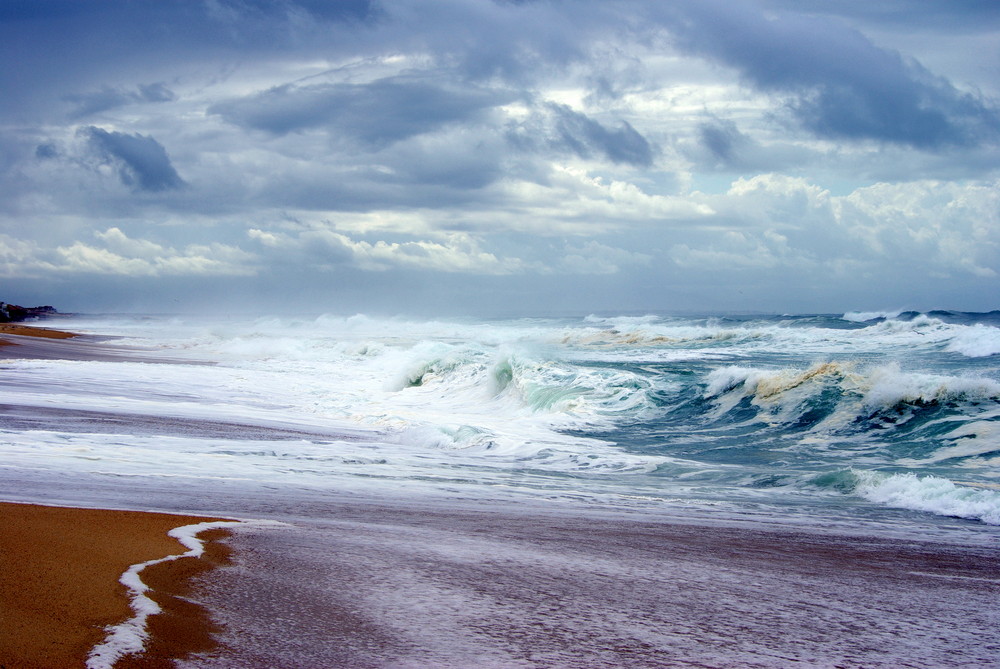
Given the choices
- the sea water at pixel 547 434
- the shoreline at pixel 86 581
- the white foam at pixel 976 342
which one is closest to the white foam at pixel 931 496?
the sea water at pixel 547 434

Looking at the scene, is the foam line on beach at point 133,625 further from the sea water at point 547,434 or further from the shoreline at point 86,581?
the sea water at point 547,434

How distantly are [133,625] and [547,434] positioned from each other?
37.7 ft

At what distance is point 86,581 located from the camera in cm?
424

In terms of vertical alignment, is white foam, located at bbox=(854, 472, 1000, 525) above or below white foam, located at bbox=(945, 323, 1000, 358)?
below

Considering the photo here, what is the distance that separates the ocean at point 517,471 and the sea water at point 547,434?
0.06 meters

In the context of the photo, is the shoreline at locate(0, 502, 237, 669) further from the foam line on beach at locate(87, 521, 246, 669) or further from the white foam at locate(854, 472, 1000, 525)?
the white foam at locate(854, 472, 1000, 525)

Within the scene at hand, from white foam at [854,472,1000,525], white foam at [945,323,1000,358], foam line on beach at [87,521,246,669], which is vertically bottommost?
white foam at [854,472,1000,525]

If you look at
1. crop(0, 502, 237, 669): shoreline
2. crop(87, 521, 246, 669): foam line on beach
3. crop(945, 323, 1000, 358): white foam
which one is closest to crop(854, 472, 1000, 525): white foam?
crop(0, 502, 237, 669): shoreline

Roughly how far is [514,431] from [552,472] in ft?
13.4

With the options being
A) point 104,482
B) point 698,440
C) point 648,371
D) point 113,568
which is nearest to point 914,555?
point 113,568

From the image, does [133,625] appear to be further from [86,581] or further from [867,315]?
[867,315]

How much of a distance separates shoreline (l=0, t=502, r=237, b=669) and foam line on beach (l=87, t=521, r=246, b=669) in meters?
0.03

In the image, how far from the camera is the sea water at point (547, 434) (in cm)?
887

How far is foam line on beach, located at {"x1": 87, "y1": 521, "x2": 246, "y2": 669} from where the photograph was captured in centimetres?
331
